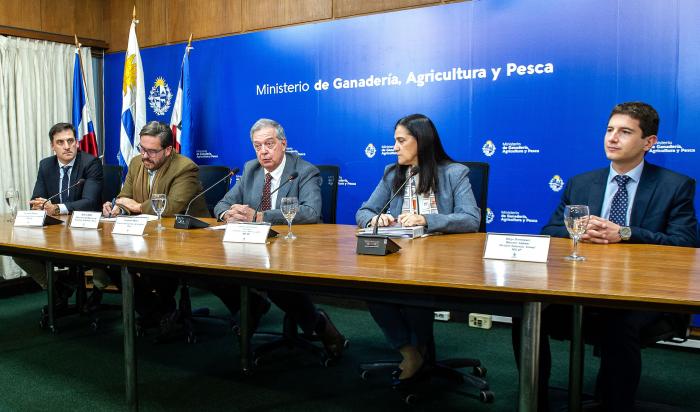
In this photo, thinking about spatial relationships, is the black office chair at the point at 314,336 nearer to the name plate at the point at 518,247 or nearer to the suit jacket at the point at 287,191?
the suit jacket at the point at 287,191

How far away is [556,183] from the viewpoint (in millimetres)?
3574

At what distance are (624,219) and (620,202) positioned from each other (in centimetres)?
7


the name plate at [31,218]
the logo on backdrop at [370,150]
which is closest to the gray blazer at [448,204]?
the logo on backdrop at [370,150]

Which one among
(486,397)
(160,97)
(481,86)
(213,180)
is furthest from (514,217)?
(160,97)

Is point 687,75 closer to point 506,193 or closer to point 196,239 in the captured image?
point 506,193

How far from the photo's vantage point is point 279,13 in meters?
4.64

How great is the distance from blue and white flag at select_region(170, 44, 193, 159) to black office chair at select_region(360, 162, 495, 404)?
9.52ft

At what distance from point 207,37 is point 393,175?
9.56 feet

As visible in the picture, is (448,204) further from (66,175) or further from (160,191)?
(66,175)

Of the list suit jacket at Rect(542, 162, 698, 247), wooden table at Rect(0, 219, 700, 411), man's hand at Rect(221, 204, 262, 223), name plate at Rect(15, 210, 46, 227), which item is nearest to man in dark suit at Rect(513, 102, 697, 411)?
suit jacket at Rect(542, 162, 698, 247)

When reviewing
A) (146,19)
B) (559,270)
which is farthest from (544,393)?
(146,19)

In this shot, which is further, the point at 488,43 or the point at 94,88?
the point at 94,88

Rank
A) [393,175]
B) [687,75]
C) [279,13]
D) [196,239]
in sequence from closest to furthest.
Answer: [196,239] → [393,175] → [687,75] → [279,13]

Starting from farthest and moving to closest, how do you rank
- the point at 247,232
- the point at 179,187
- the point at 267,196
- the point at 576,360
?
the point at 179,187 → the point at 267,196 → the point at 247,232 → the point at 576,360
